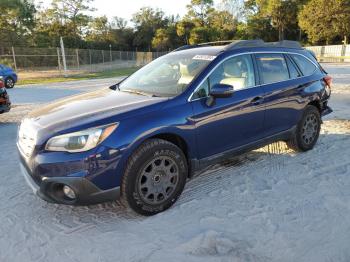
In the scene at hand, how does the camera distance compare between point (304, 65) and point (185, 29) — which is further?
point (185, 29)

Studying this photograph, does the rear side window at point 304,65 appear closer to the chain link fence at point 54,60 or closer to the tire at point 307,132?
the tire at point 307,132

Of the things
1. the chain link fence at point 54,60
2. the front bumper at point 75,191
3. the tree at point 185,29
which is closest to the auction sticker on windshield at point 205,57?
the front bumper at point 75,191

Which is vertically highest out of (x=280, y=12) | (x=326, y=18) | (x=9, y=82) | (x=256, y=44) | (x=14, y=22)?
(x=280, y=12)

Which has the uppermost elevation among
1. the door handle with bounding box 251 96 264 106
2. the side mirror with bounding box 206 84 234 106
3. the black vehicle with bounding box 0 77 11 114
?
the side mirror with bounding box 206 84 234 106

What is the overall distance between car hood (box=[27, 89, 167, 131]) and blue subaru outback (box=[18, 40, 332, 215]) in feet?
0.04

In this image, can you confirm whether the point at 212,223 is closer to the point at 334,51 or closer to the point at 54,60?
the point at 54,60

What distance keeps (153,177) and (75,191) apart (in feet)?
2.58

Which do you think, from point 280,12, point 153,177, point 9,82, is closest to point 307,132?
point 153,177

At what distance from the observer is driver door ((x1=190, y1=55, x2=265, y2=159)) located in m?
3.95

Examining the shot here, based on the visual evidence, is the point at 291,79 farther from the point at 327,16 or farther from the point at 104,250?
the point at 327,16

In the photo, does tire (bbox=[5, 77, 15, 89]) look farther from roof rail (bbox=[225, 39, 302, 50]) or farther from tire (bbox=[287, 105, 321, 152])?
tire (bbox=[287, 105, 321, 152])

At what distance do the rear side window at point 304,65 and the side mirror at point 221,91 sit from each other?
76.9 inches

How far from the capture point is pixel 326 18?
46.0 meters

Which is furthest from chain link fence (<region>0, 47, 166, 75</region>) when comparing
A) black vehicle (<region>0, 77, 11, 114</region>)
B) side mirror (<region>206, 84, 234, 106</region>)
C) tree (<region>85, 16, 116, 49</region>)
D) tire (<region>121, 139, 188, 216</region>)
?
tire (<region>121, 139, 188, 216</region>)
